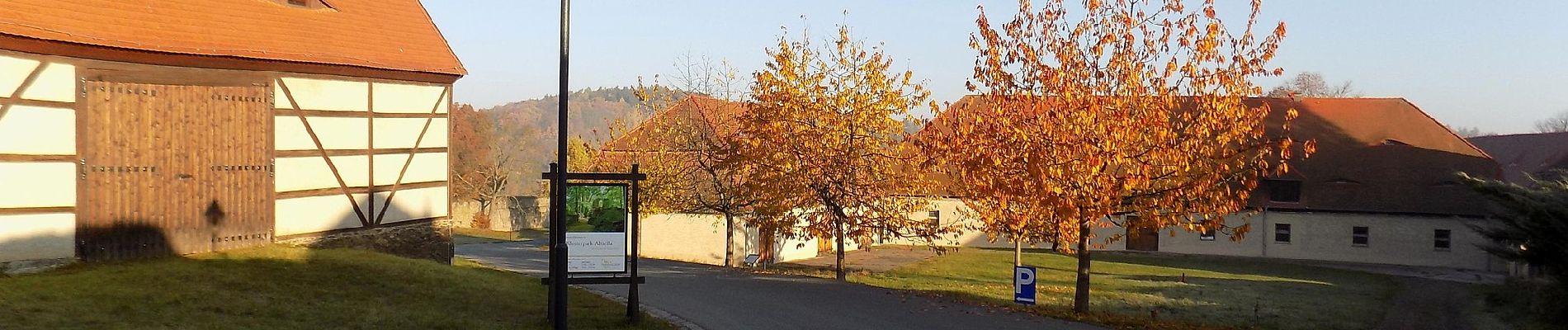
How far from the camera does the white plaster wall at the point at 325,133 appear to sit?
1753 centimetres

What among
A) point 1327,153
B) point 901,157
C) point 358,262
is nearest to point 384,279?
point 358,262

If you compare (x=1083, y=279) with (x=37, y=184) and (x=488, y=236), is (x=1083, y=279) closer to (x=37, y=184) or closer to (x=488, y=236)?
(x=37, y=184)

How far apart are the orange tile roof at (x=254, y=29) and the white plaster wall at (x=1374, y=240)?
3558 centimetres

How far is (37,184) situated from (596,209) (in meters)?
7.46

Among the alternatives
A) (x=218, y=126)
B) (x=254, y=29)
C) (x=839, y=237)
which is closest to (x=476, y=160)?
(x=839, y=237)

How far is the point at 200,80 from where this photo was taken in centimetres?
1614

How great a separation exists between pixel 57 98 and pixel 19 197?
1.32 m

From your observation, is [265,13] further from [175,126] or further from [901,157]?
[901,157]

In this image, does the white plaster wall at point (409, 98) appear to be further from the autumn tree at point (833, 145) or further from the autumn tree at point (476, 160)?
the autumn tree at point (476, 160)

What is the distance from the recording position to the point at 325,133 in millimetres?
18250

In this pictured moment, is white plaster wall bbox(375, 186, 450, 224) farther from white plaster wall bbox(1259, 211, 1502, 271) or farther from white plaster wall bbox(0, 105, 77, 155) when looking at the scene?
white plaster wall bbox(1259, 211, 1502, 271)

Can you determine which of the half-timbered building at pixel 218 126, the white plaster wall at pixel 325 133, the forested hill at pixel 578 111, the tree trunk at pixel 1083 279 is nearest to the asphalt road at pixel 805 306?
the tree trunk at pixel 1083 279

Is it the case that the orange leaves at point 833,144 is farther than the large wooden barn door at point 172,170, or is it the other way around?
the orange leaves at point 833,144

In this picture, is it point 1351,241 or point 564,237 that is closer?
point 564,237
